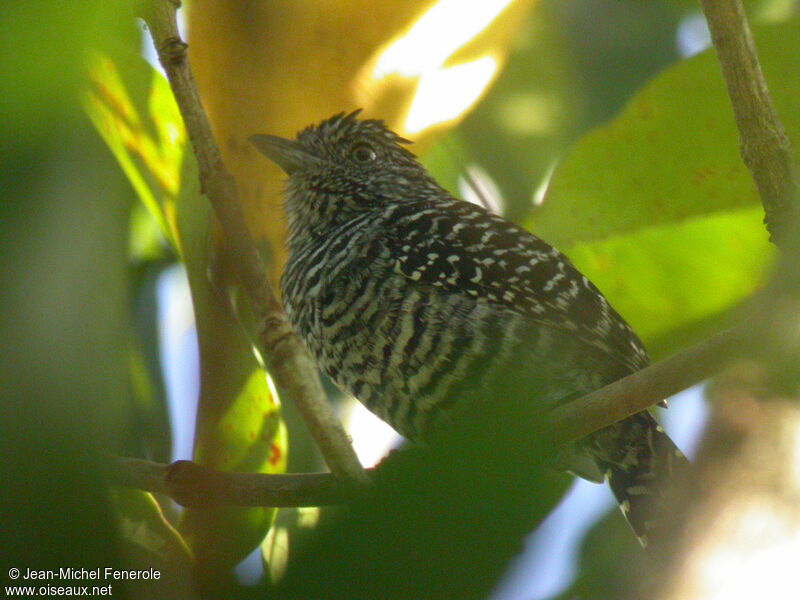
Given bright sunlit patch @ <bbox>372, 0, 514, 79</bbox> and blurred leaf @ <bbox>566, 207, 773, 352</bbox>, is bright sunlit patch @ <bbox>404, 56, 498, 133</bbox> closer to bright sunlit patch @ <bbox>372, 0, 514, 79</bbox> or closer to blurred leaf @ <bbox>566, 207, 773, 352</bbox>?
bright sunlit patch @ <bbox>372, 0, 514, 79</bbox>

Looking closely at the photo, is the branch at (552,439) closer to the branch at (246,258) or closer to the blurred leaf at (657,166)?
the branch at (246,258)

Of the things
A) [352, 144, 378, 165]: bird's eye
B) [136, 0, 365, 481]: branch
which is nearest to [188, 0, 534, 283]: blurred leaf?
[352, 144, 378, 165]: bird's eye

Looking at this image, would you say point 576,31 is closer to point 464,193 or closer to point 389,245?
point 464,193

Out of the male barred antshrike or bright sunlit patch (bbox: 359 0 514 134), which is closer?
the male barred antshrike

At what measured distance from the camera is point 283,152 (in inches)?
155

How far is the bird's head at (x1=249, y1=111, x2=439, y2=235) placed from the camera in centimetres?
405

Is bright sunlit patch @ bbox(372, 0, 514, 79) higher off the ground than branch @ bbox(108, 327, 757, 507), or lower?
higher

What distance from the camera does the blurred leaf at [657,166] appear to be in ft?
10.4

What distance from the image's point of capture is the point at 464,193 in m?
4.55

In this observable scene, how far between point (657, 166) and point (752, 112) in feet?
3.66

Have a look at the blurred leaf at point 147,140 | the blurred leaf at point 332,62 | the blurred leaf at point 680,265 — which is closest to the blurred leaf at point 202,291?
the blurred leaf at point 147,140

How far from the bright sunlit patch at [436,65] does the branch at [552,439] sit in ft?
5.86

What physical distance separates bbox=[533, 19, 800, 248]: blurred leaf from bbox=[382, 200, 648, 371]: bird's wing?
5.4 inches

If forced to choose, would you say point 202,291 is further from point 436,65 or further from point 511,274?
point 436,65
